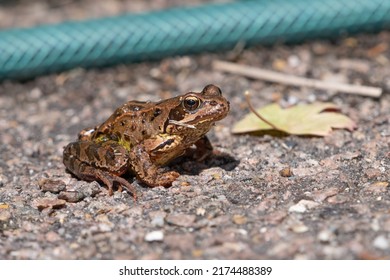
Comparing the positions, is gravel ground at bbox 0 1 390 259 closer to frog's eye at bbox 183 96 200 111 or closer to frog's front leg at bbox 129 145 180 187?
frog's front leg at bbox 129 145 180 187

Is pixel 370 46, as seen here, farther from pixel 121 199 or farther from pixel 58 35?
pixel 121 199

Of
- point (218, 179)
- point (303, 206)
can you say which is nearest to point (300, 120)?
point (218, 179)

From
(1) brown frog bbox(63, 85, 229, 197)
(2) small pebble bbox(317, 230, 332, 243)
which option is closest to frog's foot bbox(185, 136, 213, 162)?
(1) brown frog bbox(63, 85, 229, 197)

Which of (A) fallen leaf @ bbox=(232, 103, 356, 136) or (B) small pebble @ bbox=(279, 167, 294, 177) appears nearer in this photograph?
(B) small pebble @ bbox=(279, 167, 294, 177)

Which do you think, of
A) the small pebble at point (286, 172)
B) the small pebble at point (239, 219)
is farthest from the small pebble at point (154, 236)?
the small pebble at point (286, 172)

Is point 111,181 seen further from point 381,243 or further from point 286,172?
point 381,243

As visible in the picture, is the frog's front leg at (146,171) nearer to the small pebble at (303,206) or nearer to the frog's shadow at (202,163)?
the frog's shadow at (202,163)
